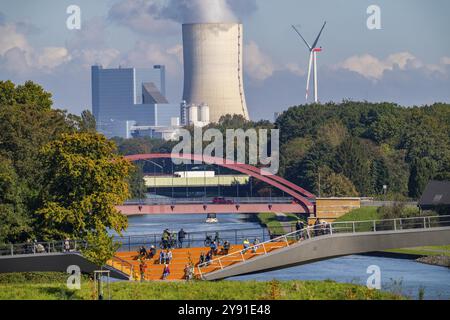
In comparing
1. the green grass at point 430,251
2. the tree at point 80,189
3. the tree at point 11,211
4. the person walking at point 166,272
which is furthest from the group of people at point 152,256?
the green grass at point 430,251

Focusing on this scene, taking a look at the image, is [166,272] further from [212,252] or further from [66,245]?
[66,245]

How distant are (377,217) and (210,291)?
55820 millimetres

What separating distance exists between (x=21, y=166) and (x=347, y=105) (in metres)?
107

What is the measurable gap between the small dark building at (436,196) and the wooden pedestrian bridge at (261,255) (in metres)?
32.0

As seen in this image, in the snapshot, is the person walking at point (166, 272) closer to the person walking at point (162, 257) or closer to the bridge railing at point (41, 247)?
the person walking at point (162, 257)

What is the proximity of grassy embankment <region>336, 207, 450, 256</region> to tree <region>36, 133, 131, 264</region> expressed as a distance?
30515 millimetres

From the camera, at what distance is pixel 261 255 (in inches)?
1933

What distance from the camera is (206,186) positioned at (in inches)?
7131

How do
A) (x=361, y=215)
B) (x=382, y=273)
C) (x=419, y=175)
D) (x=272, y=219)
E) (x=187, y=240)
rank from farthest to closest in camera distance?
(x=272, y=219) < (x=419, y=175) < (x=361, y=215) < (x=382, y=273) < (x=187, y=240)

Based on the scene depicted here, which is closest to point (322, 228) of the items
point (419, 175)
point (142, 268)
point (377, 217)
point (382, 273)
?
point (142, 268)

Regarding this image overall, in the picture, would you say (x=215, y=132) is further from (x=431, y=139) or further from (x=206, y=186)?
(x=431, y=139)

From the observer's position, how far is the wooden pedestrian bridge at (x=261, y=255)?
4850cm
